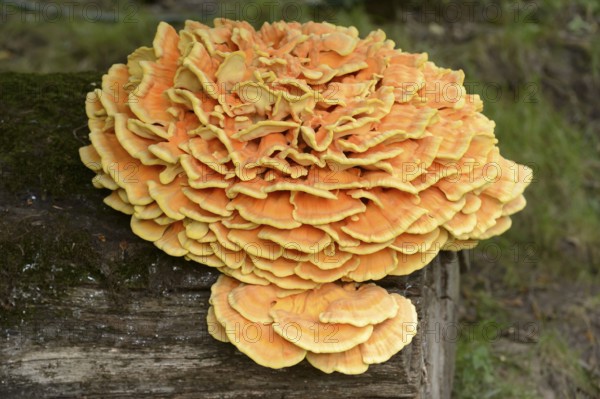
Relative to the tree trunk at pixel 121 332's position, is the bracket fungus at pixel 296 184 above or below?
above

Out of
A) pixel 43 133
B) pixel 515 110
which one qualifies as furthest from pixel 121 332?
pixel 515 110

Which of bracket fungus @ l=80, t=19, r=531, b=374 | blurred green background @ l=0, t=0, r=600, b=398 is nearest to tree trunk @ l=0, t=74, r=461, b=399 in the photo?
bracket fungus @ l=80, t=19, r=531, b=374

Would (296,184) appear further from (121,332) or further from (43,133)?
(43,133)

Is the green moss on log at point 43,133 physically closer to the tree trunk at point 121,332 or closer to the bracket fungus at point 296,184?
the tree trunk at point 121,332

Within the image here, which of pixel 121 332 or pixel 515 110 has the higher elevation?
pixel 515 110

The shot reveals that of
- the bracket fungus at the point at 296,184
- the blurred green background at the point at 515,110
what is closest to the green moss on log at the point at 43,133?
the bracket fungus at the point at 296,184

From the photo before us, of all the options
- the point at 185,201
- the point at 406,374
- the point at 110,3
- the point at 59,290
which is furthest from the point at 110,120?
the point at 110,3
